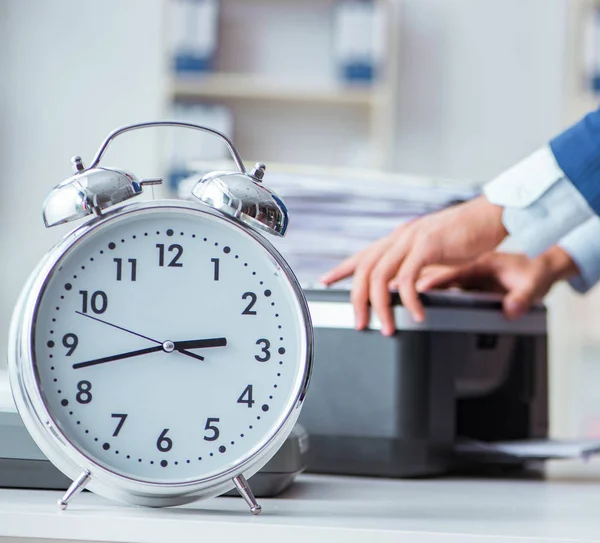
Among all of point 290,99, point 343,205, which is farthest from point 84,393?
point 290,99

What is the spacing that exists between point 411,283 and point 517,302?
0.20 meters

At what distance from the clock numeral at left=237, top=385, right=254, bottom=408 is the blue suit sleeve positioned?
0.57 meters

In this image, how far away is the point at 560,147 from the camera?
3.55 ft

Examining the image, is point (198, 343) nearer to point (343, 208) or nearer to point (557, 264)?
point (343, 208)

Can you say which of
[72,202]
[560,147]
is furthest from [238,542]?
[560,147]

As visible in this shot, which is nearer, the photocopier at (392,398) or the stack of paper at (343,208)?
the photocopier at (392,398)

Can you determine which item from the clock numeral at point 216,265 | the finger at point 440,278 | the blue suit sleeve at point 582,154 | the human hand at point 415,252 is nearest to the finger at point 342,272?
the human hand at point 415,252

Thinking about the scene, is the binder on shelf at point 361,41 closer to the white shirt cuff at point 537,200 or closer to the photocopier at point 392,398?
the white shirt cuff at point 537,200

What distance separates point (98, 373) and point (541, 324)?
2.26 ft

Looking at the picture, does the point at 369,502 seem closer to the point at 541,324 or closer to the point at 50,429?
the point at 50,429

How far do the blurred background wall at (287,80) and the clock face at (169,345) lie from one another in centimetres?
332

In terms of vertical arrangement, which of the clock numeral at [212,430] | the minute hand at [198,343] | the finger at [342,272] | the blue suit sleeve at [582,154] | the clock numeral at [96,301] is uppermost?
the blue suit sleeve at [582,154]

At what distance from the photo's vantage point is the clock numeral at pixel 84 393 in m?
0.70

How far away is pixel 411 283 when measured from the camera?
3.35ft
